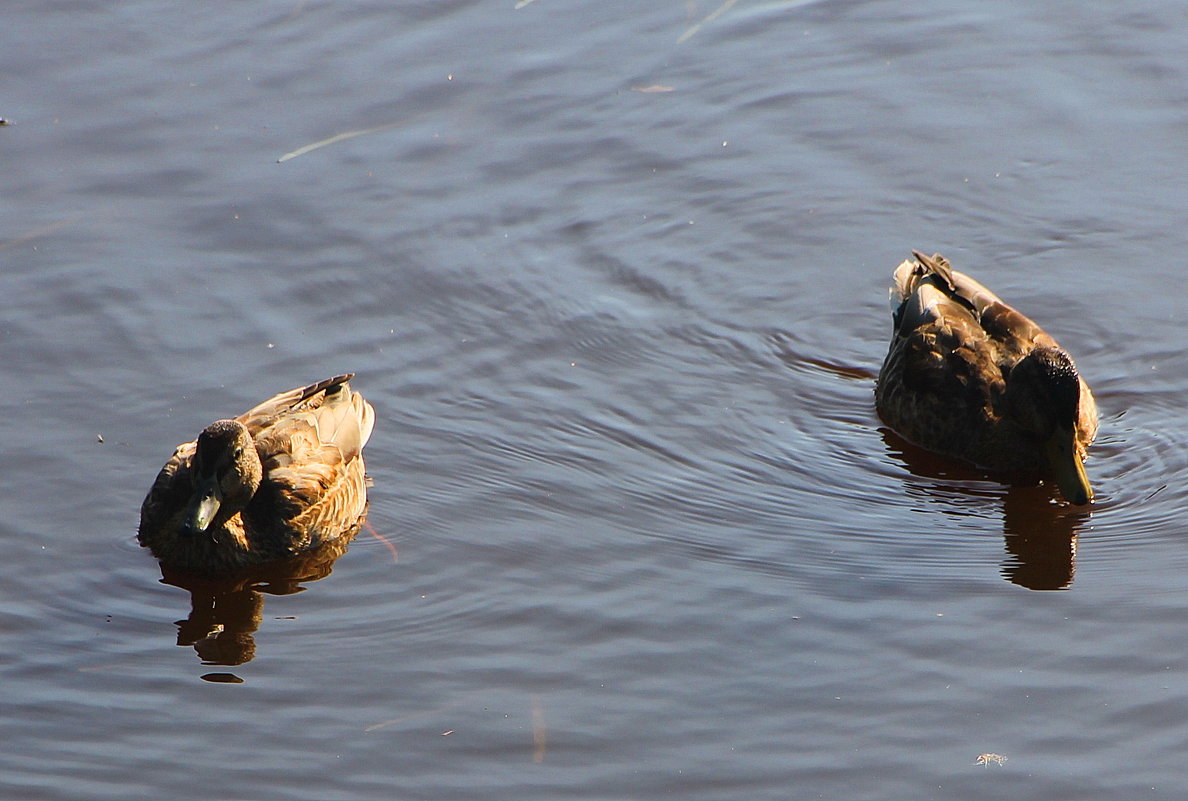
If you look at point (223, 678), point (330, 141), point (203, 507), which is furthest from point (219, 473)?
point (330, 141)

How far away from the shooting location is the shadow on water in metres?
8.04

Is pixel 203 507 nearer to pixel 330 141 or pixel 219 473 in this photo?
pixel 219 473

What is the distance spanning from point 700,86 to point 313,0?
3494mm

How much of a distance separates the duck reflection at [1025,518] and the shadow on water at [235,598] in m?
3.16

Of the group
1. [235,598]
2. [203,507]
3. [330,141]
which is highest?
[330,141]

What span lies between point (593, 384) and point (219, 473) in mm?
2375

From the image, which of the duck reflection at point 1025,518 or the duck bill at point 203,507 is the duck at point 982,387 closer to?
the duck reflection at point 1025,518

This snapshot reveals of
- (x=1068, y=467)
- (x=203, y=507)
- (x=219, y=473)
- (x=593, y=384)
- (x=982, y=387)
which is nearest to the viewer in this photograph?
(x=203, y=507)

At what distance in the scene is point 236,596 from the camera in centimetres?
862

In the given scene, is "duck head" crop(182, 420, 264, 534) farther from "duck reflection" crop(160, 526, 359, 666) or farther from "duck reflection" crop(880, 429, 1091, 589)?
"duck reflection" crop(880, 429, 1091, 589)

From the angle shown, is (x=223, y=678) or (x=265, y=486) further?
(x=265, y=486)

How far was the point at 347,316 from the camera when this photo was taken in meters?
10.7

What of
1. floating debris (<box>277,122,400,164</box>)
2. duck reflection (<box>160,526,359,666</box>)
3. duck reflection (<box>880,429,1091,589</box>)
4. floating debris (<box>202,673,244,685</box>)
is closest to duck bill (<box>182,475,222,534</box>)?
duck reflection (<box>160,526,359,666</box>)

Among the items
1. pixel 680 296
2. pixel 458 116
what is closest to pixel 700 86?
pixel 458 116
